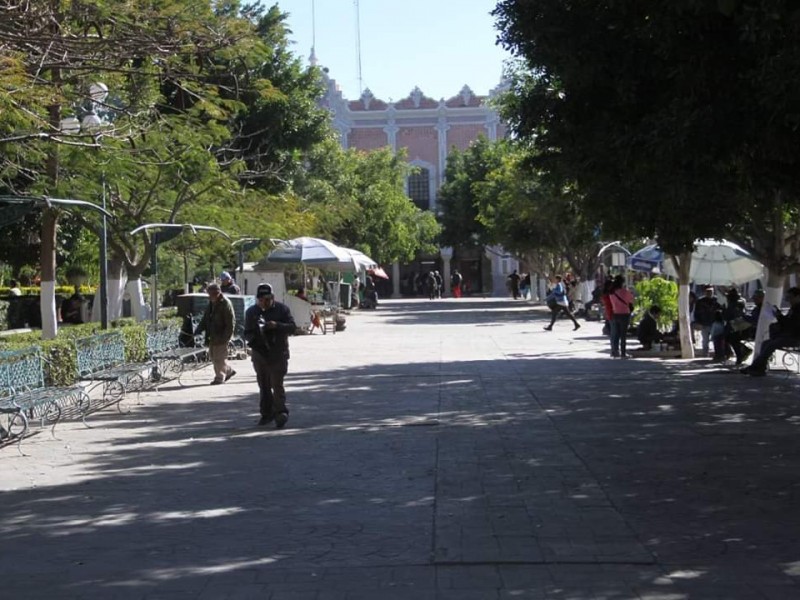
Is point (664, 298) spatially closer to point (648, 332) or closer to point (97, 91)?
point (648, 332)

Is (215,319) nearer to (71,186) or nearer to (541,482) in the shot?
(71,186)

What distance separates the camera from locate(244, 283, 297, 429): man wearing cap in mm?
12547

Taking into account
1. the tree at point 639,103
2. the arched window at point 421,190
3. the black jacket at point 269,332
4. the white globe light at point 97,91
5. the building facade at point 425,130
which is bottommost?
the black jacket at point 269,332

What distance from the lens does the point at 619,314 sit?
21625 millimetres

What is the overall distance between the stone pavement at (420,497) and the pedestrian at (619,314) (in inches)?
203

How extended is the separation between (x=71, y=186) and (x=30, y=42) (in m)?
7.38

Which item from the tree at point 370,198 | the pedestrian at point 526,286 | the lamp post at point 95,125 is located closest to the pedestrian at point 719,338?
the lamp post at point 95,125

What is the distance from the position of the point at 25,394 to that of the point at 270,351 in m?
2.76

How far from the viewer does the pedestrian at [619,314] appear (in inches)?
845

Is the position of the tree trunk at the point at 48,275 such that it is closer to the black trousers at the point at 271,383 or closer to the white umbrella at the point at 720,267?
the black trousers at the point at 271,383

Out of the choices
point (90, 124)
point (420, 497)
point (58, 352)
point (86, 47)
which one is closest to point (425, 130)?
point (90, 124)

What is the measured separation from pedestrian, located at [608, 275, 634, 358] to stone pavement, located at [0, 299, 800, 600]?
517 cm

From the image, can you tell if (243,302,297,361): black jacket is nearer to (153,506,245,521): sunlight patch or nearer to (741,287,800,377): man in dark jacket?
(153,506,245,521): sunlight patch

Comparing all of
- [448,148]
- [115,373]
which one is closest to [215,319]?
[115,373]
